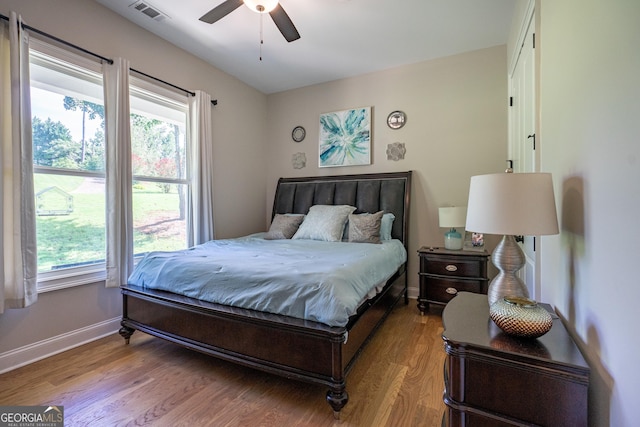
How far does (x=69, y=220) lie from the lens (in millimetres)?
2354

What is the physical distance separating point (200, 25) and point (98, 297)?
274cm

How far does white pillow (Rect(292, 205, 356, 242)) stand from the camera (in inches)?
129

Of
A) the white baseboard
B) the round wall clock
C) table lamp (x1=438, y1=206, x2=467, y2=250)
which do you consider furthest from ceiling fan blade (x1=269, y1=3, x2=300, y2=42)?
the white baseboard

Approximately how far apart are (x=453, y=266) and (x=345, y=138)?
85.6 inches

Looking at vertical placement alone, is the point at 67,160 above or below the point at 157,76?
below

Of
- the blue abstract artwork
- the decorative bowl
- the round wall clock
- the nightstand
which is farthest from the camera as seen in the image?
the round wall clock

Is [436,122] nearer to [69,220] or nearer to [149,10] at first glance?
[149,10]

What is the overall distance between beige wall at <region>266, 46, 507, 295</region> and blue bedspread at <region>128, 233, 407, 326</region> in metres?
1.19

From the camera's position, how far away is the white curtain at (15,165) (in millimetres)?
1949

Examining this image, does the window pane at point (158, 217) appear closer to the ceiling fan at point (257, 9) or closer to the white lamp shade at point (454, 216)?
the ceiling fan at point (257, 9)

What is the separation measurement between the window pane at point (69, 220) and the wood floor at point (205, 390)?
76 centimetres

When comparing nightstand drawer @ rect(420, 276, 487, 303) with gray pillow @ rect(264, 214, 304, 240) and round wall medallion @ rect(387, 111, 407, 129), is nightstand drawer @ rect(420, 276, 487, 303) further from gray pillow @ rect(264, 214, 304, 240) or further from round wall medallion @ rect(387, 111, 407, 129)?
round wall medallion @ rect(387, 111, 407, 129)

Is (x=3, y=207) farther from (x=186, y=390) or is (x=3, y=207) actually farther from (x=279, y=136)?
(x=279, y=136)

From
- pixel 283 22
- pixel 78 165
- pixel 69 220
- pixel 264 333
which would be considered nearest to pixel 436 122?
pixel 283 22
